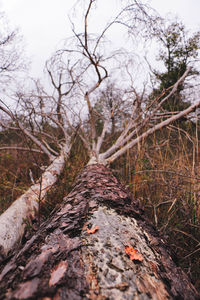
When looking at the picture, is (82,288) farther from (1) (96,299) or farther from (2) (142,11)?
(2) (142,11)

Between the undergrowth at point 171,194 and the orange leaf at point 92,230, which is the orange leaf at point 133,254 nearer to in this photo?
the orange leaf at point 92,230

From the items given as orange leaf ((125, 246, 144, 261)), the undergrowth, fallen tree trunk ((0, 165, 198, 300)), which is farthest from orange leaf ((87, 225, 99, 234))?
the undergrowth

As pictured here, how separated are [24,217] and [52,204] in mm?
468

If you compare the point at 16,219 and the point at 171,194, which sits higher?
the point at 16,219

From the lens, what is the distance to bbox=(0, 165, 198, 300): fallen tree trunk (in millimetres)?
419

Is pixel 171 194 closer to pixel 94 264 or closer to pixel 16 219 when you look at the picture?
pixel 94 264

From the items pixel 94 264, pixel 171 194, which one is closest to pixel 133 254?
pixel 94 264

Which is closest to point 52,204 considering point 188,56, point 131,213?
point 131,213

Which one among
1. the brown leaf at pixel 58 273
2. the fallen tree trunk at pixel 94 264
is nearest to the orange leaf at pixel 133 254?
the fallen tree trunk at pixel 94 264

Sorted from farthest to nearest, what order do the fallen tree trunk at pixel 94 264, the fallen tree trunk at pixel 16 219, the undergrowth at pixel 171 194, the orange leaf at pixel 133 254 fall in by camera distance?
the undergrowth at pixel 171 194
the fallen tree trunk at pixel 16 219
the orange leaf at pixel 133 254
the fallen tree trunk at pixel 94 264

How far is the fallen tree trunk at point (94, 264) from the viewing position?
0.42m

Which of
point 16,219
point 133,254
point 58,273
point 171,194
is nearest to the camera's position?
point 58,273

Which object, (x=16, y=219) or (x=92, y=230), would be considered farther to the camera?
(x=16, y=219)

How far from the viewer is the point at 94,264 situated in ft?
1.71
